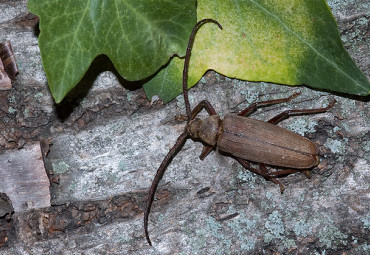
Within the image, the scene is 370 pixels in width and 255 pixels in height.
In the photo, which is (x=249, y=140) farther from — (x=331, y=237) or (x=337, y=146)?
(x=331, y=237)

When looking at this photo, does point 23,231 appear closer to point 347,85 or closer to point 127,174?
point 127,174

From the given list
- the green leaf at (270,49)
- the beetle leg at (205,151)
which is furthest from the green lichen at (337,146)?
the beetle leg at (205,151)

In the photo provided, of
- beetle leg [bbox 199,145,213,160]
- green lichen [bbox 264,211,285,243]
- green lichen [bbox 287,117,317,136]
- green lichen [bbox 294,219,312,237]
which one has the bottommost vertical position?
green lichen [bbox 264,211,285,243]

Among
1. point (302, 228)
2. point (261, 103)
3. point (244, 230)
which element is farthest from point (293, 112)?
point (244, 230)

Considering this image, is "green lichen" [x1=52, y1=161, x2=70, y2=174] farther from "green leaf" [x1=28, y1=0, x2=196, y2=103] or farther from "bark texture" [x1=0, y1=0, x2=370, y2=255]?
"green leaf" [x1=28, y1=0, x2=196, y2=103]

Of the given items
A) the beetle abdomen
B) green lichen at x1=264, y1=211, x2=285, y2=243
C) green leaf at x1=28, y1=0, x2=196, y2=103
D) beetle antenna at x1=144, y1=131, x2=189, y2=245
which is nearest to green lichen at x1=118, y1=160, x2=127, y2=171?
beetle antenna at x1=144, y1=131, x2=189, y2=245

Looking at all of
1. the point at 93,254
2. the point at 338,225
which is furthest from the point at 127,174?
the point at 338,225

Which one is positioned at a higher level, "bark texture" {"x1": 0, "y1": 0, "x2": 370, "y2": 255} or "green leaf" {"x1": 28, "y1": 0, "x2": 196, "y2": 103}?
"green leaf" {"x1": 28, "y1": 0, "x2": 196, "y2": 103}

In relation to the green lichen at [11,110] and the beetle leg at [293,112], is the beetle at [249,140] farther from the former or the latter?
the green lichen at [11,110]

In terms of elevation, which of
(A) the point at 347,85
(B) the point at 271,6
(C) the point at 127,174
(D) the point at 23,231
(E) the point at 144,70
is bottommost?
(D) the point at 23,231
